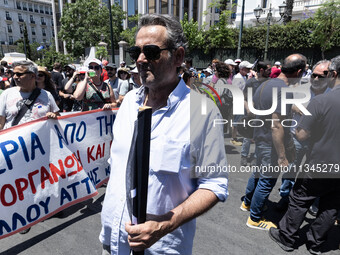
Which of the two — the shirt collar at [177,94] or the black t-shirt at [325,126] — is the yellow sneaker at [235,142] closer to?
the black t-shirt at [325,126]

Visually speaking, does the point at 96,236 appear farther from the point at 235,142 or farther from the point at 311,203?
the point at 235,142

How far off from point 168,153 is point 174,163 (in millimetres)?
57

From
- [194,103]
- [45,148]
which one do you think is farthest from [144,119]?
[45,148]

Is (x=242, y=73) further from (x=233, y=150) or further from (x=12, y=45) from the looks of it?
(x=12, y=45)

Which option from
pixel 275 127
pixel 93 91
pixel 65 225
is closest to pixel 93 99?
pixel 93 91

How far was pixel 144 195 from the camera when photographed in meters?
0.98

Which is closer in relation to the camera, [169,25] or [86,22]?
[169,25]

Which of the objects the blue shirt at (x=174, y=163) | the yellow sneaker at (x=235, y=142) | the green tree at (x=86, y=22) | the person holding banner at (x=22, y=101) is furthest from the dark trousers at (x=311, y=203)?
the green tree at (x=86, y=22)

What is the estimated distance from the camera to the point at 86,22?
2841cm

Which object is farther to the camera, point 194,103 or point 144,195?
point 194,103

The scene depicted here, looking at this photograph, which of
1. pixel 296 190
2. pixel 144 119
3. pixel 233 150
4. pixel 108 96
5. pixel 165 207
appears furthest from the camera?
pixel 233 150

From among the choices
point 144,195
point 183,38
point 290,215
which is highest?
point 183,38

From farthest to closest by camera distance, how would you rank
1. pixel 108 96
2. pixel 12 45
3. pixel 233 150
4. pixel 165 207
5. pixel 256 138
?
pixel 12 45 < pixel 233 150 < pixel 108 96 < pixel 256 138 < pixel 165 207

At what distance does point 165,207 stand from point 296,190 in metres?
2.02
